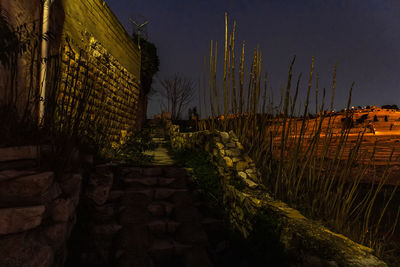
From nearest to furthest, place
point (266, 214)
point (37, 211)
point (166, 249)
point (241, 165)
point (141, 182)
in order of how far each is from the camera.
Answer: point (37, 211), point (266, 214), point (166, 249), point (241, 165), point (141, 182)

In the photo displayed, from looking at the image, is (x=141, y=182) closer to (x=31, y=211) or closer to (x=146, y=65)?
(x=31, y=211)

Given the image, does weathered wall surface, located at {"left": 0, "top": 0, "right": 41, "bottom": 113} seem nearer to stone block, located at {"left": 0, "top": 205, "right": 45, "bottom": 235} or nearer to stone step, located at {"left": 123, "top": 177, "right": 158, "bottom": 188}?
stone block, located at {"left": 0, "top": 205, "right": 45, "bottom": 235}

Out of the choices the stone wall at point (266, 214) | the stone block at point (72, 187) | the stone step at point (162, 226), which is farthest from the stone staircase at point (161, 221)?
the stone block at point (72, 187)

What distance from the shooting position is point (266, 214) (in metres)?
2.04

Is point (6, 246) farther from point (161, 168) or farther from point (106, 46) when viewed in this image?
point (106, 46)

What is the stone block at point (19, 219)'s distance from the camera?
4.71ft

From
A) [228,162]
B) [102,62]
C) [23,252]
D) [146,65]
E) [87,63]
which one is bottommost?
[23,252]

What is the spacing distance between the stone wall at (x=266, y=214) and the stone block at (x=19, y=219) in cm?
201

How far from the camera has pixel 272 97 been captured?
318cm

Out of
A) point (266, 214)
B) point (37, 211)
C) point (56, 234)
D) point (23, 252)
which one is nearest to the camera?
point (23, 252)

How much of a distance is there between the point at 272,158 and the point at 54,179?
9.27ft

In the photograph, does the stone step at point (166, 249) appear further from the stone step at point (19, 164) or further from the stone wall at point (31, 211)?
the stone step at point (19, 164)

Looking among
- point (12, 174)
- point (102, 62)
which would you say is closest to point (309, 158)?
point (12, 174)

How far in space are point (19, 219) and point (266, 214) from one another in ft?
7.09
